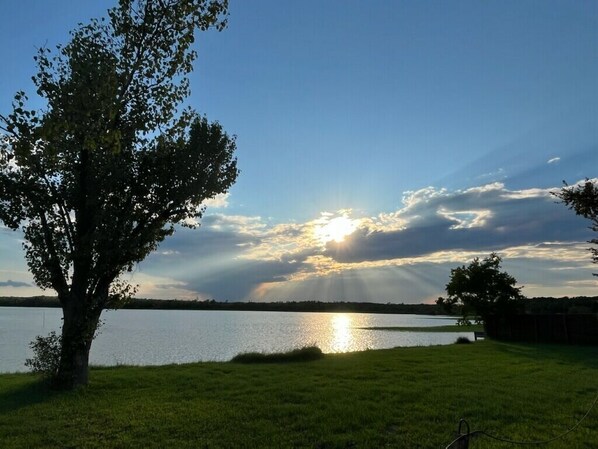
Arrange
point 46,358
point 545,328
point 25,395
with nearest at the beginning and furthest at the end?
point 25,395, point 46,358, point 545,328

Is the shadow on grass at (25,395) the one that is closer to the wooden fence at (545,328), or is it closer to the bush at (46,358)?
the bush at (46,358)

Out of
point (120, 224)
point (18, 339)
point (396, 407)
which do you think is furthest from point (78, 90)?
point (18, 339)

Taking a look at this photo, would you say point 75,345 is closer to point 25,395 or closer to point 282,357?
point 25,395

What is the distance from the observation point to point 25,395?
1609 cm

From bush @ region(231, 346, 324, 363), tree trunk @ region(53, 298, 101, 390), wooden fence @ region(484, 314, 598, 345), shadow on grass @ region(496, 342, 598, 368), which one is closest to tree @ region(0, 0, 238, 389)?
tree trunk @ region(53, 298, 101, 390)

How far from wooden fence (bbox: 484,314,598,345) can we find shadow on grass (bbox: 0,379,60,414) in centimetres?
3327

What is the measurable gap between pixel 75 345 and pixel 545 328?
33.9 m

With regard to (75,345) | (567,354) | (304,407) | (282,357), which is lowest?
(567,354)

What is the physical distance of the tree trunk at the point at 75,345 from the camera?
17.0 metres

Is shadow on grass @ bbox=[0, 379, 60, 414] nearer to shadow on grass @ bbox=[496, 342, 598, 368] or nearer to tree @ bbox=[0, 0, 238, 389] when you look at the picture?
tree @ bbox=[0, 0, 238, 389]

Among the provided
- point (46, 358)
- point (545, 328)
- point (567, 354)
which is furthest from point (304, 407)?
point (545, 328)

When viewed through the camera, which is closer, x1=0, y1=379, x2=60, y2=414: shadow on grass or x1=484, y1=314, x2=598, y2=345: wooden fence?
x1=0, y1=379, x2=60, y2=414: shadow on grass

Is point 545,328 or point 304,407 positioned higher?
point 545,328

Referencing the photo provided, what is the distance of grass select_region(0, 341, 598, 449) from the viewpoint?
10.4 meters
